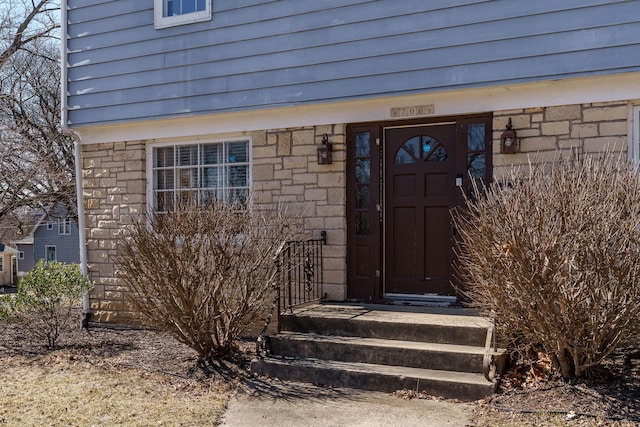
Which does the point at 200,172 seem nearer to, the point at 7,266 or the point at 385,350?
the point at 385,350

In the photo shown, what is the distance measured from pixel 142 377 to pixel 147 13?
194 inches

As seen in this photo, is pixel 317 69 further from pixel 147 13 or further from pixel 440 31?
pixel 147 13

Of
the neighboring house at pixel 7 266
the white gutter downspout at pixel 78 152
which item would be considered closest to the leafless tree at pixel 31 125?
the white gutter downspout at pixel 78 152

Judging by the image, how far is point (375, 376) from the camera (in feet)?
17.5

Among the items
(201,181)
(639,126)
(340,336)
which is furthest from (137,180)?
(639,126)

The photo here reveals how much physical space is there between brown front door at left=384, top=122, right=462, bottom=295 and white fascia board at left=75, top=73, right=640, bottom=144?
1.05ft

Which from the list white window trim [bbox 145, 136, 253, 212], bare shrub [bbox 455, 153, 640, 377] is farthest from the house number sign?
bare shrub [bbox 455, 153, 640, 377]

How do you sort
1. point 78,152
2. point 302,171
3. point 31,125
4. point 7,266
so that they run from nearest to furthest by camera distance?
point 302,171
point 78,152
point 31,125
point 7,266

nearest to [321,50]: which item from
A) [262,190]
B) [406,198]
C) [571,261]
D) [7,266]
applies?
[262,190]

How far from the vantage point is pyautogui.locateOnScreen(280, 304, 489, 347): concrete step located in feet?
18.5

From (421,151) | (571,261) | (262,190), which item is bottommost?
(571,261)

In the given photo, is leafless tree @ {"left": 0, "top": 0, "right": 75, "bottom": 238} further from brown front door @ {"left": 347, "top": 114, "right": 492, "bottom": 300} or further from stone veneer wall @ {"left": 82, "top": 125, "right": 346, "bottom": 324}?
brown front door @ {"left": 347, "top": 114, "right": 492, "bottom": 300}

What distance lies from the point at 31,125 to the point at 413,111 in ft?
47.4

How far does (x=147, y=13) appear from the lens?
8.33 m
